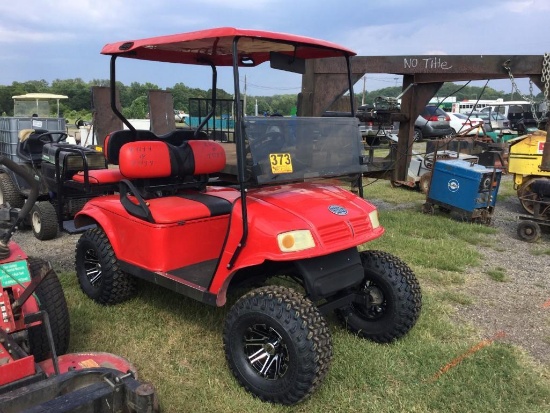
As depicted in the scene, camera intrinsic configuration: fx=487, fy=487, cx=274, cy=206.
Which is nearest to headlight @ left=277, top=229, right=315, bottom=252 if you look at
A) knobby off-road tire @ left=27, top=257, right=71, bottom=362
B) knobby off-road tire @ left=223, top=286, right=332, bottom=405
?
knobby off-road tire @ left=223, top=286, right=332, bottom=405

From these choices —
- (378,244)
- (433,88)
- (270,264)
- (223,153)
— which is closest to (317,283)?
(270,264)

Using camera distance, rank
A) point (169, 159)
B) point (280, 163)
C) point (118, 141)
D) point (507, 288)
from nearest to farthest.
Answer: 1. point (280, 163)
2. point (169, 159)
3. point (118, 141)
4. point (507, 288)

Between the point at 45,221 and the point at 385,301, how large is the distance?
4437 millimetres

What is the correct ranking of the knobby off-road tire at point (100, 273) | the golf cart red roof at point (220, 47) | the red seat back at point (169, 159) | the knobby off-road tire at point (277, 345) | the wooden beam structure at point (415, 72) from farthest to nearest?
the wooden beam structure at point (415, 72) < the knobby off-road tire at point (100, 273) < the red seat back at point (169, 159) < the golf cart red roof at point (220, 47) < the knobby off-road tire at point (277, 345)

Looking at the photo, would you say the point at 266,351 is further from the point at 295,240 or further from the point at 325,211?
the point at 325,211

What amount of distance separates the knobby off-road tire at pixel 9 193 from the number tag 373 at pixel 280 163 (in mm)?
5087

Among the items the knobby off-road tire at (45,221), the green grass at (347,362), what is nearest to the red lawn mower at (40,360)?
the green grass at (347,362)

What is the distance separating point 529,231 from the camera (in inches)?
270

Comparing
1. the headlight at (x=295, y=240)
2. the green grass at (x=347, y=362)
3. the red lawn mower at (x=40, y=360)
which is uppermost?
the headlight at (x=295, y=240)

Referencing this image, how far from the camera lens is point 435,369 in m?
3.26

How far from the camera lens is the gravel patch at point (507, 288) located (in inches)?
154

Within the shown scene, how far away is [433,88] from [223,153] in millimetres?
3699

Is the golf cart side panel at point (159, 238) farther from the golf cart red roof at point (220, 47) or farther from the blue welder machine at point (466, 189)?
the blue welder machine at point (466, 189)

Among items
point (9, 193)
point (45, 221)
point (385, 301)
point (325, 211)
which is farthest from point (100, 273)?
point (9, 193)
